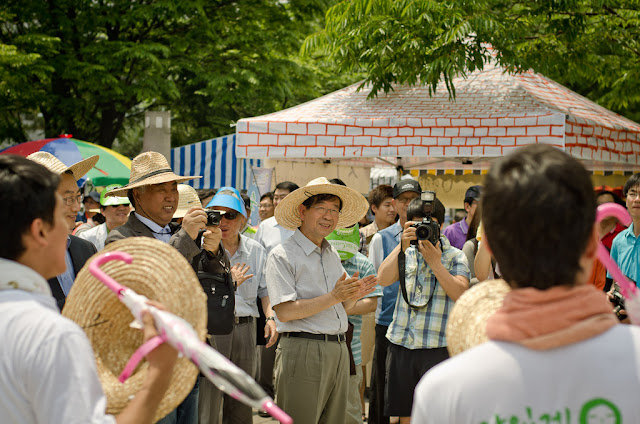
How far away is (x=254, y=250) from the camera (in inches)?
225

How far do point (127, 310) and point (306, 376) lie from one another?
2432 mm

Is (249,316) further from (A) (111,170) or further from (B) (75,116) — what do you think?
(B) (75,116)

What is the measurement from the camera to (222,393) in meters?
5.17

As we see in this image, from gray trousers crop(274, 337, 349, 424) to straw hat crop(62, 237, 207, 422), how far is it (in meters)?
2.35

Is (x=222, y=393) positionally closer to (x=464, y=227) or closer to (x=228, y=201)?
(x=228, y=201)

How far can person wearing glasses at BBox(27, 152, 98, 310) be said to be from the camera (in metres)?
3.29

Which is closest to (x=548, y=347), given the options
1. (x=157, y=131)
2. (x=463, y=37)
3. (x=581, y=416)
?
(x=581, y=416)

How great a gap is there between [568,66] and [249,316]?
5.82 meters

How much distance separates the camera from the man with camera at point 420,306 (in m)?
4.62

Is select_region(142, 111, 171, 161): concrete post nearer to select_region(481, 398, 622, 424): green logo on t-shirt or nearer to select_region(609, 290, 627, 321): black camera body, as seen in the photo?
select_region(609, 290, 627, 321): black camera body

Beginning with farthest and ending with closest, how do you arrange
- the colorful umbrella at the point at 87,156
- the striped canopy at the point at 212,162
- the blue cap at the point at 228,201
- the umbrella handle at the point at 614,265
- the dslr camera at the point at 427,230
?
→ the striped canopy at the point at 212,162, the colorful umbrella at the point at 87,156, the blue cap at the point at 228,201, the dslr camera at the point at 427,230, the umbrella handle at the point at 614,265

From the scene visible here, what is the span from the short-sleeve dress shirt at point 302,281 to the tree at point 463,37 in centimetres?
360

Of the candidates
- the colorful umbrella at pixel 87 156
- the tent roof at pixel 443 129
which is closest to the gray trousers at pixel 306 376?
the tent roof at pixel 443 129

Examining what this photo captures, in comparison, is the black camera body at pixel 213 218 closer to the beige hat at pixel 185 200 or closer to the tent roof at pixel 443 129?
the beige hat at pixel 185 200
